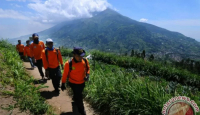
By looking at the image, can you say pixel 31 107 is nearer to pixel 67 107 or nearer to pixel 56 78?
pixel 67 107

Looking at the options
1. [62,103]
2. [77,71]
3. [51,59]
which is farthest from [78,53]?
[62,103]

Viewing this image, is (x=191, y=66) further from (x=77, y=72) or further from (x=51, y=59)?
(x=77, y=72)

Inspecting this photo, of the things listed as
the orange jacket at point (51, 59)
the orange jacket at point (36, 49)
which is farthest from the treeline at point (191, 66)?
the orange jacket at point (36, 49)

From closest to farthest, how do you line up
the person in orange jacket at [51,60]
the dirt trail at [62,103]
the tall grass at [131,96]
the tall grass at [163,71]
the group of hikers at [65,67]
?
the tall grass at [131,96] → the group of hikers at [65,67] → the dirt trail at [62,103] → the person in orange jacket at [51,60] → the tall grass at [163,71]

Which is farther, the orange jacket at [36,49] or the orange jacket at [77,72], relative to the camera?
the orange jacket at [36,49]

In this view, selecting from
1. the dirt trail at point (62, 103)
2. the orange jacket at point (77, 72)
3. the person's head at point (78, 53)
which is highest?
the person's head at point (78, 53)

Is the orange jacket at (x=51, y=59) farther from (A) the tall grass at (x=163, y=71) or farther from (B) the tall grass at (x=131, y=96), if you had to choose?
(A) the tall grass at (x=163, y=71)

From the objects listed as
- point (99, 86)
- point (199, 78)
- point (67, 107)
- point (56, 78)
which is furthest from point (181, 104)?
point (199, 78)

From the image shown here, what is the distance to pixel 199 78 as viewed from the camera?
11875 mm

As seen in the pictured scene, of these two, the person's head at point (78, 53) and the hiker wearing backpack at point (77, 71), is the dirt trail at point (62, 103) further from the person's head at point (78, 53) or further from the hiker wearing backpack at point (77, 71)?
the person's head at point (78, 53)

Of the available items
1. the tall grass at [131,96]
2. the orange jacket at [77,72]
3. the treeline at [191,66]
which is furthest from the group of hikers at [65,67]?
the treeline at [191,66]

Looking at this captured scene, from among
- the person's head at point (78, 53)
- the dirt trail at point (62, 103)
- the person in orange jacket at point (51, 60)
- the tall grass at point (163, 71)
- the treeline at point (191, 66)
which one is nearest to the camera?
the person's head at point (78, 53)

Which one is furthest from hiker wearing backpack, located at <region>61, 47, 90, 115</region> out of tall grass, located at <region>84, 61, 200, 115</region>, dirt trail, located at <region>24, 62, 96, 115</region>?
tall grass, located at <region>84, 61, 200, 115</region>

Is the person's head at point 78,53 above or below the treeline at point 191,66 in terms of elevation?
above
